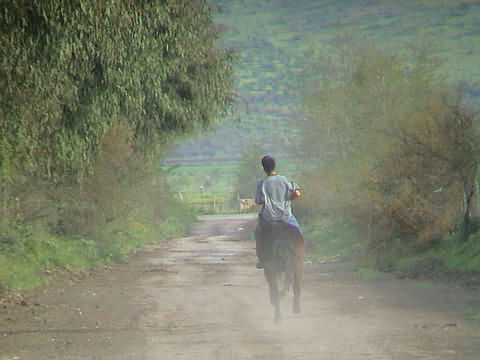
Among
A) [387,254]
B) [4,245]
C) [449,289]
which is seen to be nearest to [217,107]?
[387,254]

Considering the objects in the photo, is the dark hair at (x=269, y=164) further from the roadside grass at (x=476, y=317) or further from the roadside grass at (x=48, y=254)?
the roadside grass at (x=48, y=254)

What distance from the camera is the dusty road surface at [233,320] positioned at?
1078 cm

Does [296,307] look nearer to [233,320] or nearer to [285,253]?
[285,253]

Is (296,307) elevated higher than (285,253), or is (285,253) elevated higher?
(285,253)

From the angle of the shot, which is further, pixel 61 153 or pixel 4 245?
pixel 4 245

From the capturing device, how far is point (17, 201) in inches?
854

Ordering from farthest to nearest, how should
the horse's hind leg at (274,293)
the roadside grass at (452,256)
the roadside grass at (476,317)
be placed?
1. the roadside grass at (452,256)
2. the horse's hind leg at (274,293)
3. the roadside grass at (476,317)

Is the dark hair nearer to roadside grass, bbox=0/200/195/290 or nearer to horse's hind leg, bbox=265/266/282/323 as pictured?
horse's hind leg, bbox=265/266/282/323

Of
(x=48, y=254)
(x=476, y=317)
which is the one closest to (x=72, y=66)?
(x=476, y=317)

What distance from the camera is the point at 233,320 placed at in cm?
1392

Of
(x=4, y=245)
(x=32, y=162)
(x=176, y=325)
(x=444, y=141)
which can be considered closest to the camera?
(x=176, y=325)

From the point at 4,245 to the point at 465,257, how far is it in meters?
9.72

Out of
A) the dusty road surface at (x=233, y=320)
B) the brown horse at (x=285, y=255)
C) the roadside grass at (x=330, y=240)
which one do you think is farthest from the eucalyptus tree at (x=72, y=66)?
the roadside grass at (x=330, y=240)

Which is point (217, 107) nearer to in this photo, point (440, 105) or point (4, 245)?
point (440, 105)
